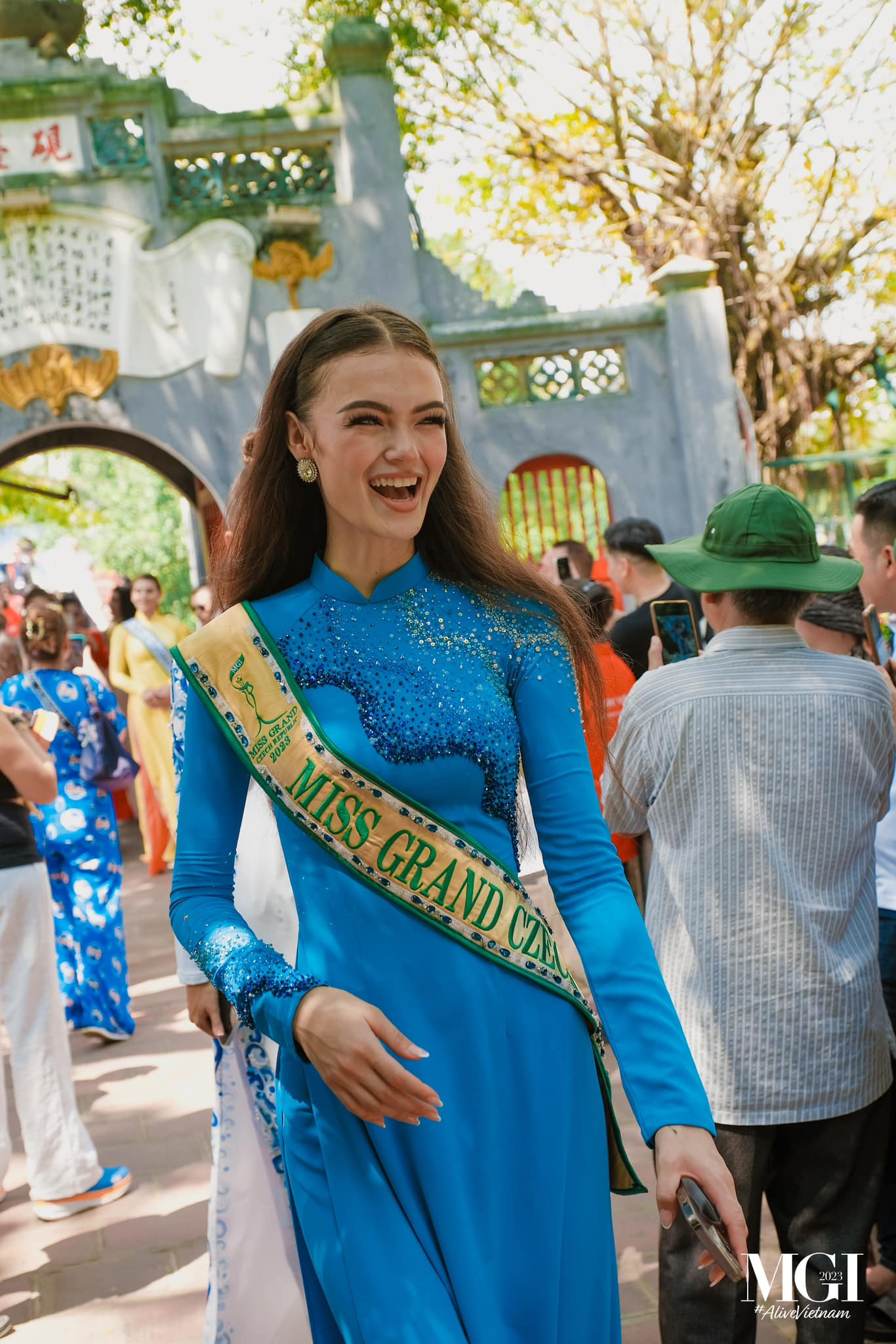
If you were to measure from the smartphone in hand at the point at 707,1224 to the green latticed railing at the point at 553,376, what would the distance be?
9566 mm

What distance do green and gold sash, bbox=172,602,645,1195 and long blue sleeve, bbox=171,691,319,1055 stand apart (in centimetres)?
6

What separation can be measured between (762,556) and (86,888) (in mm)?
4226

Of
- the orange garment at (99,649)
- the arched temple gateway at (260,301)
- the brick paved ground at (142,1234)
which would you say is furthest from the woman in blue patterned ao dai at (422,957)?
the orange garment at (99,649)

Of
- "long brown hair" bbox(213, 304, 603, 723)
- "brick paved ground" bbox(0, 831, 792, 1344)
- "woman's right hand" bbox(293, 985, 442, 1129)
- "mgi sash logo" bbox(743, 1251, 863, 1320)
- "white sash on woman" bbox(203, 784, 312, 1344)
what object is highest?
"long brown hair" bbox(213, 304, 603, 723)

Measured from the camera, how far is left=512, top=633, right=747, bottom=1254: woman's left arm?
1.45 metres

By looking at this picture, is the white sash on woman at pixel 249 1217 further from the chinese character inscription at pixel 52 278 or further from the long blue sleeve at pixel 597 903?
the chinese character inscription at pixel 52 278

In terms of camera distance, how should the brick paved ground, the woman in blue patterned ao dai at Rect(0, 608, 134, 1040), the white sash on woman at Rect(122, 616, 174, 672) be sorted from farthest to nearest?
the white sash on woman at Rect(122, 616, 174, 672), the woman in blue patterned ao dai at Rect(0, 608, 134, 1040), the brick paved ground

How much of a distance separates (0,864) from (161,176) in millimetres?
7299

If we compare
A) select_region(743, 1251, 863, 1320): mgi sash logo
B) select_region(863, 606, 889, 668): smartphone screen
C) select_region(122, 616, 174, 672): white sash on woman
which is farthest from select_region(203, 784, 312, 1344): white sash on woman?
select_region(122, 616, 174, 672): white sash on woman

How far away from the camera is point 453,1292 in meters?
1.58

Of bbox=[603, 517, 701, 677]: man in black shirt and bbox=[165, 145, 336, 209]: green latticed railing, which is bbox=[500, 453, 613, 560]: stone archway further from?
bbox=[603, 517, 701, 677]: man in black shirt

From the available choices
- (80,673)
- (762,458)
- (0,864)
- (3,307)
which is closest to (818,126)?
(762,458)

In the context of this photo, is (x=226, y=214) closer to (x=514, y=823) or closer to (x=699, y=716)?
(x=699, y=716)

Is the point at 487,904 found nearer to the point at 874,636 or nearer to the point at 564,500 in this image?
the point at 874,636
